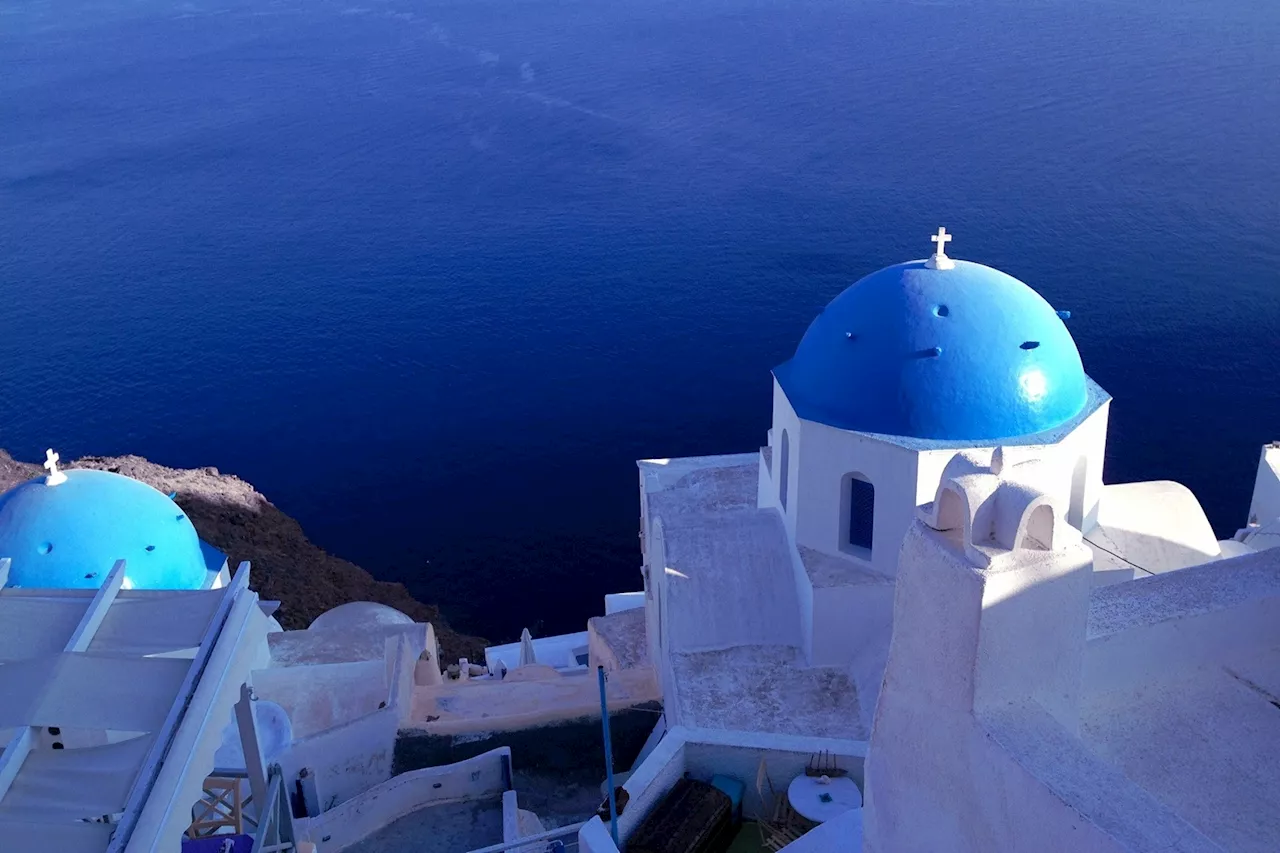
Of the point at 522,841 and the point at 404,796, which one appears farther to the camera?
the point at 404,796

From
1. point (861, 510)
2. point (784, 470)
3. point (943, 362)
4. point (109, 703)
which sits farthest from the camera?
point (784, 470)

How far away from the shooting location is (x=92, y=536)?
17.1 metres

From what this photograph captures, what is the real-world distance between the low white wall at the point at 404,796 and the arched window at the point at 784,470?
545 centimetres

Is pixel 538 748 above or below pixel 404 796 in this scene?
below

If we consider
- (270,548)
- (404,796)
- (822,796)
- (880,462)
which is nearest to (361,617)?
(404,796)

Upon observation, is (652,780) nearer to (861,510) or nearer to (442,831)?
(442,831)

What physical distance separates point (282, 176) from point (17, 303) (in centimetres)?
1616

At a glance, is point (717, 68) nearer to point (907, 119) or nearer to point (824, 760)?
point (907, 119)

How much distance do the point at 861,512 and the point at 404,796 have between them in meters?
7.11

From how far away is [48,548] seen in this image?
55.4 feet

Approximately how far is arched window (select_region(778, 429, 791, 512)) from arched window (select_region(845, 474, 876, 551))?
1118mm

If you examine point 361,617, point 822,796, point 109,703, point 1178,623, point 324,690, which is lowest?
point 361,617

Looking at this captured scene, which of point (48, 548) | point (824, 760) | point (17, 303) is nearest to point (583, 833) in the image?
point (824, 760)

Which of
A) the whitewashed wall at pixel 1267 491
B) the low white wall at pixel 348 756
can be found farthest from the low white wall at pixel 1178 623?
the whitewashed wall at pixel 1267 491
